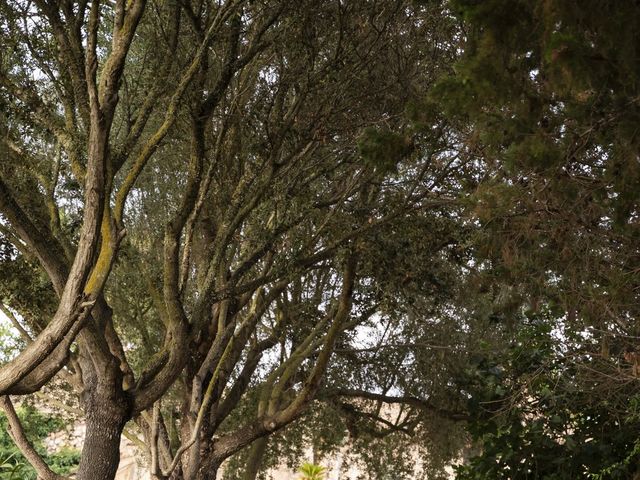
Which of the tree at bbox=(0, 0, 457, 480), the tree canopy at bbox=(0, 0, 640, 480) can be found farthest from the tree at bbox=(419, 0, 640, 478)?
the tree at bbox=(0, 0, 457, 480)

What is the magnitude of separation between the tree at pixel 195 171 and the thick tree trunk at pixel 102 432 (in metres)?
0.02

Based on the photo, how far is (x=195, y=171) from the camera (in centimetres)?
865

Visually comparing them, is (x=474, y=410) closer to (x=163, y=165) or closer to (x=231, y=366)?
(x=231, y=366)

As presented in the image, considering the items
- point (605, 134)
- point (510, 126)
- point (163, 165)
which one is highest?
point (163, 165)

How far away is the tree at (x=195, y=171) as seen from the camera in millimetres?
7480

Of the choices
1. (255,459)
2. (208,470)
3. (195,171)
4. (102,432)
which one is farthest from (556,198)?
(255,459)

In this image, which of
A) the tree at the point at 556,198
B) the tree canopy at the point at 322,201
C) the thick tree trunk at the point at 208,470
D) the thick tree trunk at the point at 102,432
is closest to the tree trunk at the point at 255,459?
the tree canopy at the point at 322,201

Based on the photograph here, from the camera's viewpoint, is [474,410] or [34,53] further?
[474,410]

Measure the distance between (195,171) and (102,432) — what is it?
2.99 metres

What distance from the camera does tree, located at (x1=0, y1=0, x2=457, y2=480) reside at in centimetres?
748

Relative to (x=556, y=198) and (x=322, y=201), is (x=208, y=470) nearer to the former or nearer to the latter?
(x=322, y=201)

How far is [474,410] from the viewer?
12344 mm

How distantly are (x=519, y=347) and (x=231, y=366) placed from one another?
4.25 m

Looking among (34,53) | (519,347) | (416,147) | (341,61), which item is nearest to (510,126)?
(416,147)
